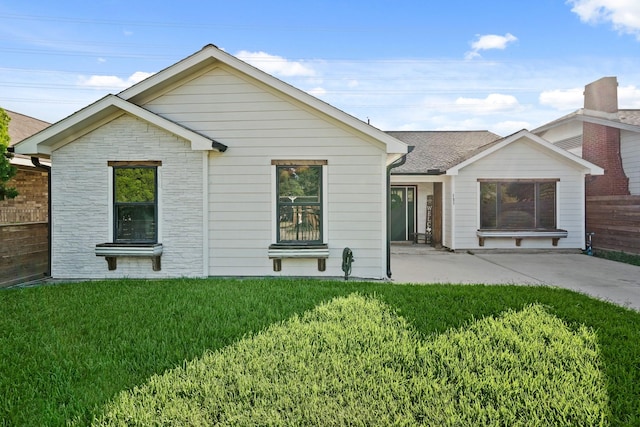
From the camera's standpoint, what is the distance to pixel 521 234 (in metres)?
11.3

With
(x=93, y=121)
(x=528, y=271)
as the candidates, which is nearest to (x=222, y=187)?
(x=93, y=121)

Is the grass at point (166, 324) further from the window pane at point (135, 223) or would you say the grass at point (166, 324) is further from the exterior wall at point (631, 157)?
the exterior wall at point (631, 157)

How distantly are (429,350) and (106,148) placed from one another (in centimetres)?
693

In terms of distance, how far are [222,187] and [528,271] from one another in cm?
703

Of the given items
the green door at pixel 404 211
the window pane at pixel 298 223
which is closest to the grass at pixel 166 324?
the window pane at pixel 298 223

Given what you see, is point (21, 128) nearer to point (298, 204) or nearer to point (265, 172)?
point (265, 172)

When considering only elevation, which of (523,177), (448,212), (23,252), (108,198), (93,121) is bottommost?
(23,252)

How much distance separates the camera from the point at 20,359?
11.4ft

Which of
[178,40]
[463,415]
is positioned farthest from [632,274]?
[178,40]

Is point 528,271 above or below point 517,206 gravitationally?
below

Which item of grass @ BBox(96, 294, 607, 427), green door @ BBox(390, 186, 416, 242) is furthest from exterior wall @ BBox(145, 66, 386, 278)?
green door @ BBox(390, 186, 416, 242)

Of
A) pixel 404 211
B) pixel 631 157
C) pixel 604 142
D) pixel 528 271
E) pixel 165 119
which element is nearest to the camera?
pixel 165 119

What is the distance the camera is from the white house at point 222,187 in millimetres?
7184

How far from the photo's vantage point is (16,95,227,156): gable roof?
6754mm
